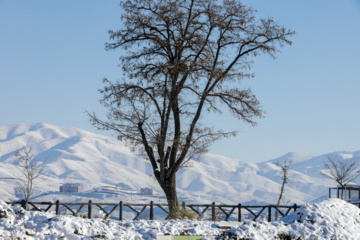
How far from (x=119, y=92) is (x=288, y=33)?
8.37 metres

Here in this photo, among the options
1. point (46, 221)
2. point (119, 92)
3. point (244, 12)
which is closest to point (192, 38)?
point (244, 12)

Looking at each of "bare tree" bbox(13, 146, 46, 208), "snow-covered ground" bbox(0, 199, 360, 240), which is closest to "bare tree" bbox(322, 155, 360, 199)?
"bare tree" bbox(13, 146, 46, 208)

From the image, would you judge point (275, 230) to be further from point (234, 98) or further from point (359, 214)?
point (234, 98)

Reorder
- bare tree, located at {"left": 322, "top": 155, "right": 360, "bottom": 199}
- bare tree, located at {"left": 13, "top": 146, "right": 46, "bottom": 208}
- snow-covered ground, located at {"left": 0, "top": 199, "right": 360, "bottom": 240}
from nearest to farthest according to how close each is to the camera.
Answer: snow-covered ground, located at {"left": 0, "top": 199, "right": 360, "bottom": 240} → bare tree, located at {"left": 13, "top": 146, "right": 46, "bottom": 208} → bare tree, located at {"left": 322, "top": 155, "right": 360, "bottom": 199}

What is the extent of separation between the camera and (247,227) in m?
10.7

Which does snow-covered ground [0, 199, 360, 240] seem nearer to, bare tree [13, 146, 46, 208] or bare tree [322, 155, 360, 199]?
bare tree [13, 146, 46, 208]

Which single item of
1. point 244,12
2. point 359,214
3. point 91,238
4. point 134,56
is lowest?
point 91,238

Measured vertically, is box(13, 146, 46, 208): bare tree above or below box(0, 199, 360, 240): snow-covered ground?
above

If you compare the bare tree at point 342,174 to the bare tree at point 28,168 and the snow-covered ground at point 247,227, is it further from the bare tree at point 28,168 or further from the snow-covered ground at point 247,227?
the snow-covered ground at point 247,227

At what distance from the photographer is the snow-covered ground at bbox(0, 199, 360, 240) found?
1073 cm

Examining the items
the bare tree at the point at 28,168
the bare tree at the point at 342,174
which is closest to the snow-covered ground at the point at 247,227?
the bare tree at the point at 28,168

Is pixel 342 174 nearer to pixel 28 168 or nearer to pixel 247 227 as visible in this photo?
pixel 28 168

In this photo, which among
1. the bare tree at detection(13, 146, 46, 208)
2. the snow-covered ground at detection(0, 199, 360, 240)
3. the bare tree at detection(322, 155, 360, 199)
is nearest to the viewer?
the snow-covered ground at detection(0, 199, 360, 240)

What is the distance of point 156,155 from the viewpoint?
2469 cm
